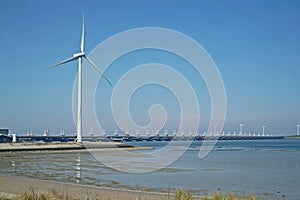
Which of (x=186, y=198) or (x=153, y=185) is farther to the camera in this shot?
(x=153, y=185)

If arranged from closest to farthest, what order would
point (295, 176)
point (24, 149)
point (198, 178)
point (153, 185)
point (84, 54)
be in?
1. point (153, 185)
2. point (198, 178)
3. point (295, 176)
4. point (24, 149)
5. point (84, 54)

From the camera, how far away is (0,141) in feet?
301

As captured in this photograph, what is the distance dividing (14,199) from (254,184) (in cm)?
1801

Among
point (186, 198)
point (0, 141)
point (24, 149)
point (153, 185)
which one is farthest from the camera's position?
point (0, 141)

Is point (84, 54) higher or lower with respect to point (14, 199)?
higher

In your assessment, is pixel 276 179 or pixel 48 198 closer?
pixel 48 198

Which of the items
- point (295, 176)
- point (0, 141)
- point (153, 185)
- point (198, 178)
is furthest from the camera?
point (0, 141)

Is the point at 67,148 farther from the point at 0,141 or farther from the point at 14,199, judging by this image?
the point at 14,199

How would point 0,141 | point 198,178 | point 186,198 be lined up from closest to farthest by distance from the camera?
point 186,198 < point 198,178 < point 0,141

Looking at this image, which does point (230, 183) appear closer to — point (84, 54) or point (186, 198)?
point (186, 198)

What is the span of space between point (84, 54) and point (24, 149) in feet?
67.2

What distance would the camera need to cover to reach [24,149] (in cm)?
7462

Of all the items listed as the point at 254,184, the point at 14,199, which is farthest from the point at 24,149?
the point at 14,199

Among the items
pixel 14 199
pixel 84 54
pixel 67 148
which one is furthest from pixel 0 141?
pixel 14 199
